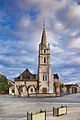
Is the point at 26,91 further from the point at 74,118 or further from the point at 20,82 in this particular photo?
the point at 74,118

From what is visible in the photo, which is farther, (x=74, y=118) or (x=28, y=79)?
(x=28, y=79)

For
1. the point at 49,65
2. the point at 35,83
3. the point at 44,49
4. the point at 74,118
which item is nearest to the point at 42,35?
the point at 44,49

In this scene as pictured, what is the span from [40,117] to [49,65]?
99005 millimetres

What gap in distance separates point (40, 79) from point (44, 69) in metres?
4.96

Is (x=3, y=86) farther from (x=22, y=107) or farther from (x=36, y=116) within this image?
(x=36, y=116)

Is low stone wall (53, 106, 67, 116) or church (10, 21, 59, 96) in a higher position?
church (10, 21, 59, 96)

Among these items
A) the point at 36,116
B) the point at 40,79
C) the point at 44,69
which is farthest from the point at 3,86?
the point at 36,116

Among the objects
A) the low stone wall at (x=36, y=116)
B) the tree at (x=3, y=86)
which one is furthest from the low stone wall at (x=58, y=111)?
the tree at (x=3, y=86)

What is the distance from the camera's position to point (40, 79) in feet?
390

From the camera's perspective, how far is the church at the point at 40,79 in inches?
4631

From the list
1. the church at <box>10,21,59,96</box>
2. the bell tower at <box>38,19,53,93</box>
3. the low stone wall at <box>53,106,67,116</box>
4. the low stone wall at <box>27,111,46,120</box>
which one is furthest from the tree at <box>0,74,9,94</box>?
the low stone wall at <box>27,111,46,120</box>

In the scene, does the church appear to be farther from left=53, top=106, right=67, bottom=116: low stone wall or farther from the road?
left=53, top=106, right=67, bottom=116: low stone wall

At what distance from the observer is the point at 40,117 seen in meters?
21.1

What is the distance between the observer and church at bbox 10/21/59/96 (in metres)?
118
